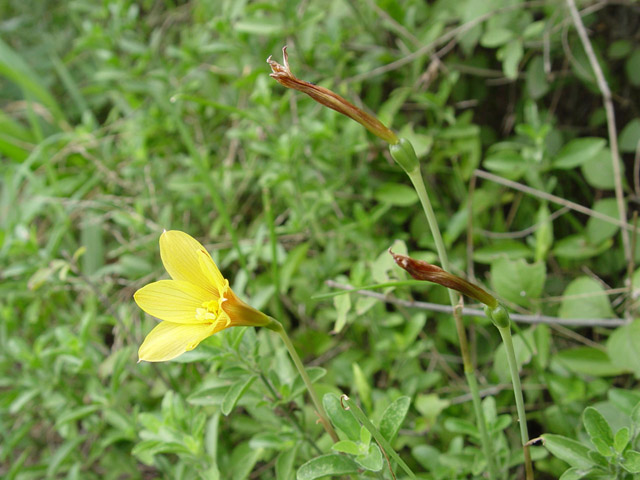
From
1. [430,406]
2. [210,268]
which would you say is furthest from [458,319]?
[430,406]

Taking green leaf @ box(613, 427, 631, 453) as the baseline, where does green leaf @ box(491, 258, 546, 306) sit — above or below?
below

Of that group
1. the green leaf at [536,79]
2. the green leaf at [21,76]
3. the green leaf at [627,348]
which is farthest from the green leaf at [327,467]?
the green leaf at [21,76]

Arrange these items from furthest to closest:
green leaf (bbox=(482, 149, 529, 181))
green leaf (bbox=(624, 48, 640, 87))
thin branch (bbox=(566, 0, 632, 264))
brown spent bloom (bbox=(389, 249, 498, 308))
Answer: green leaf (bbox=(624, 48, 640, 87)), green leaf (bbox=(482, 149, 529, 181)), thin branch (bbox=(566, 0, 632, 264)), brown spent bloom (bbox=(389, 249, 498, 308))

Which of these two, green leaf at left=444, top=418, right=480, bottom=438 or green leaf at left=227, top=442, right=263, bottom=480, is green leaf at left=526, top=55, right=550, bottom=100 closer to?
green leaf at left=444, top=418, right=480, bottom=438

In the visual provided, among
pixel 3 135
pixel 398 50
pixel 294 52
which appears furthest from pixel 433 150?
pixel 3 135

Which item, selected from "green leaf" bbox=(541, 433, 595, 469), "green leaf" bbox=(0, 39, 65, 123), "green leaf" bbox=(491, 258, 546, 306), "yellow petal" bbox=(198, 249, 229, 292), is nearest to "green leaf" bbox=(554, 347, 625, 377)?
"green leaf" bbox=(491, 258, 546, 306)

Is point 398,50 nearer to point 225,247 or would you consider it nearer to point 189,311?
point 225,247
